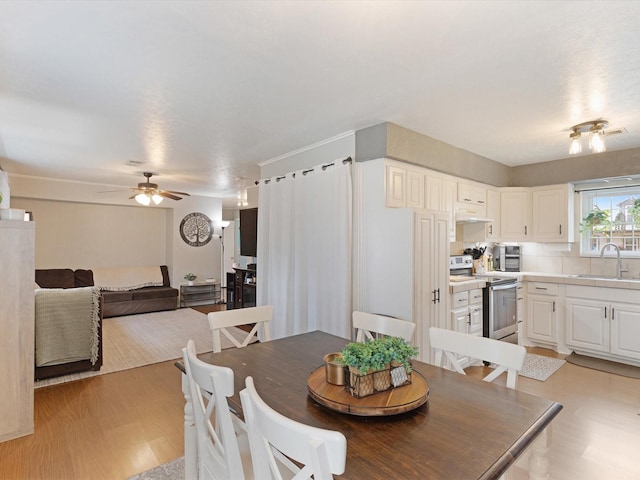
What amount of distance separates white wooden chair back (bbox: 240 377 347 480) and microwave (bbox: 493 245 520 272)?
196 inches

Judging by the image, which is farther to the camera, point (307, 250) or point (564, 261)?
point (564, 261)

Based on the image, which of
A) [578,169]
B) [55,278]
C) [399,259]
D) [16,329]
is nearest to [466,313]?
[399,259]

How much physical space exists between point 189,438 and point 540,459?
151 centimetres

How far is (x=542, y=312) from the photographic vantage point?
4473mm

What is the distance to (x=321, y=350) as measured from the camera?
199 centimetres

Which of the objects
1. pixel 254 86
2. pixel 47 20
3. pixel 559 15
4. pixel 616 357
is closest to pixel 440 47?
pixel 559 15

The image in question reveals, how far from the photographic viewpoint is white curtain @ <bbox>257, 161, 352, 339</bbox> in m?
3.45

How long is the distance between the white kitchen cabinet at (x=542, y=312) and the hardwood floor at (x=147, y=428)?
733mm

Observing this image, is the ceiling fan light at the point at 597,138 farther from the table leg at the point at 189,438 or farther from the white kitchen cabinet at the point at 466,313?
the table leg at the point at 189,438

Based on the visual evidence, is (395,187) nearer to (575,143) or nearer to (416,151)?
(416,151)

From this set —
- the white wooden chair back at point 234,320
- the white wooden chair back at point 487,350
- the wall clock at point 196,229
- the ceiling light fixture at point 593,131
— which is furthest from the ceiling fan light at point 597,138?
the wall clock at point 196,229

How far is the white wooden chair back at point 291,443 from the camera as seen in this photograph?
0.78 metres

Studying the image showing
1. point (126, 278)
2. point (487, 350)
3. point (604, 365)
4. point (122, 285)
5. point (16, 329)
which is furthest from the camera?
point (126, 278)

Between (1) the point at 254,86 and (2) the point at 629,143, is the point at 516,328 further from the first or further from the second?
(1) the point at 254,86
